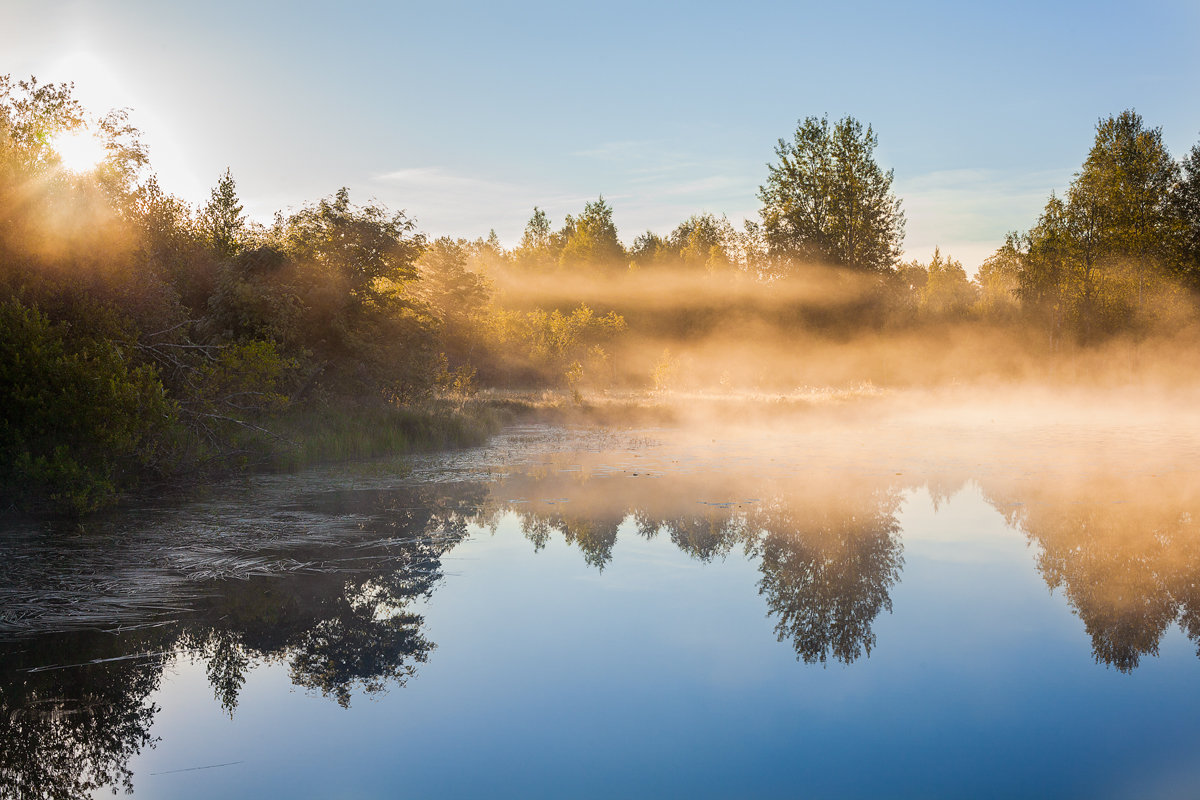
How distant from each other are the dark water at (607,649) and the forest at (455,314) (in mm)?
2053

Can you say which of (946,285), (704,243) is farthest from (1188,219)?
(946,285)

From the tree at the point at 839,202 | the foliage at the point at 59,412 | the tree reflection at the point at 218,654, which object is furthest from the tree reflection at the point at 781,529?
the tree at the point at 839,202

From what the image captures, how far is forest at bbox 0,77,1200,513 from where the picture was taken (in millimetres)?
11531

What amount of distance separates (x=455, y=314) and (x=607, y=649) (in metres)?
47.0

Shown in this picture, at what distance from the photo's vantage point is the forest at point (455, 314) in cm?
1153

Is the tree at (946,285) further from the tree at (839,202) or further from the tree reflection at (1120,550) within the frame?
the tree reflection at (1120,550)

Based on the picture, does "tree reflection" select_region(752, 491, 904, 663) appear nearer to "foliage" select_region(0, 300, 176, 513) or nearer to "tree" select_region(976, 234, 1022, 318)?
"foliage" select_region(0, 300, 176, 513)

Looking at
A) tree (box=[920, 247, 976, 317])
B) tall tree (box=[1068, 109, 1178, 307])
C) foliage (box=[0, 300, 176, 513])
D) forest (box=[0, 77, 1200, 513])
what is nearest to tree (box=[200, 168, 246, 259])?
forest (box=[0, 77, 1200, 513])

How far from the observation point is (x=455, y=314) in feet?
170

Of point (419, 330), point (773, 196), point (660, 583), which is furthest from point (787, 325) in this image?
point (660, 583)

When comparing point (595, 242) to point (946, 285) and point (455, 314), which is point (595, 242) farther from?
point (946, 285)

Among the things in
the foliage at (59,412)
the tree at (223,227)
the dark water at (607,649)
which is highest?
the tree at (223,227)

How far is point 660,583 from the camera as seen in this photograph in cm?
841

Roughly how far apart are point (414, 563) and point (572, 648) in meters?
3.28
